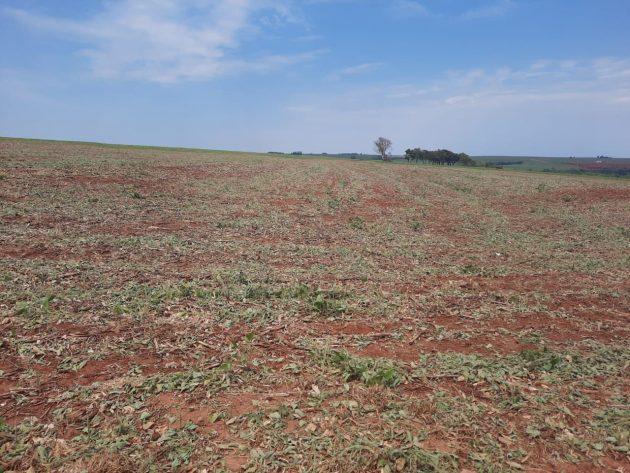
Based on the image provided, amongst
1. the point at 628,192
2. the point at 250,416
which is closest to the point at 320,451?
the point at 250,416

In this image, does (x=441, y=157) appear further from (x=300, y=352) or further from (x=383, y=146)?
(x=300, y=352)

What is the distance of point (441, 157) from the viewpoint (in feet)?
448

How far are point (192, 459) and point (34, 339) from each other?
13.9 ft

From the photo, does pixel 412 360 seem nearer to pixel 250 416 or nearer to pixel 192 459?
pixel 250 416

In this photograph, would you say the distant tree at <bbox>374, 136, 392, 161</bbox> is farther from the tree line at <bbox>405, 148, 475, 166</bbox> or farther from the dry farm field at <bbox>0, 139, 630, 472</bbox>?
the dry farm field at <bbox>0, 139, 630, 472</bbox>

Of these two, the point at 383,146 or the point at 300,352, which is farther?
the point at 383,146

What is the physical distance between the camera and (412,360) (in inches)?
280

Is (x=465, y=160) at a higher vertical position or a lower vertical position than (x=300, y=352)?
higher

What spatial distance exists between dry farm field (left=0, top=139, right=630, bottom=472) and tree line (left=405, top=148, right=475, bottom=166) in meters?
126

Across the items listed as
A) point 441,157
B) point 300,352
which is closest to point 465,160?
point 441,157

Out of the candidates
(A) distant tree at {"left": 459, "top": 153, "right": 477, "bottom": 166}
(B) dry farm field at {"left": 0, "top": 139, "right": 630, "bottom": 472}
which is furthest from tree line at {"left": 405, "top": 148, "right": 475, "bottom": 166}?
(B) dry farm field at {"left": 0, "top": 139, "right": 630, "bottom": 472}

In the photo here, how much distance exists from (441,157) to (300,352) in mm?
139107

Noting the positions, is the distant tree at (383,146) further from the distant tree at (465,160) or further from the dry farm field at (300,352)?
the dry farm field at (300,352)

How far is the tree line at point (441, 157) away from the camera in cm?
13338
